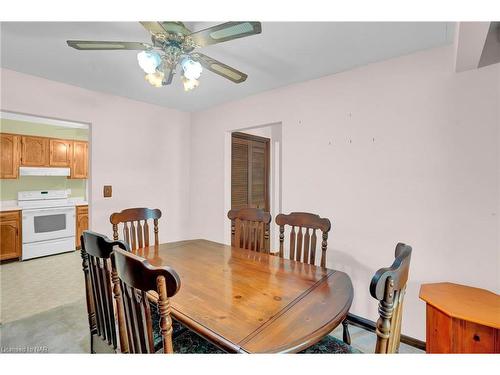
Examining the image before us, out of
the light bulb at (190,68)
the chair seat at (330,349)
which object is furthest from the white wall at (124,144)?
the chair seat at (330,349)

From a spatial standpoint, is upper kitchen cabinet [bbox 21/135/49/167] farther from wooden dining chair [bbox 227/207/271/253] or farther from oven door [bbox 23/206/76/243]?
wooden dining chair [bbox 227/207/271/253]

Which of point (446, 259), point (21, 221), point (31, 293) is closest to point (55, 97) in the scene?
point (31, 293)

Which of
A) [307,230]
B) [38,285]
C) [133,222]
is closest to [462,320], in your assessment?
[307,230]

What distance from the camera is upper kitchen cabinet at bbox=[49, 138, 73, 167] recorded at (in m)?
4.23

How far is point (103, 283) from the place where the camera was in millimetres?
1137

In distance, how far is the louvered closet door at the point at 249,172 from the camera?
362 cm

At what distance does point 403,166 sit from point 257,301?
1.55 m

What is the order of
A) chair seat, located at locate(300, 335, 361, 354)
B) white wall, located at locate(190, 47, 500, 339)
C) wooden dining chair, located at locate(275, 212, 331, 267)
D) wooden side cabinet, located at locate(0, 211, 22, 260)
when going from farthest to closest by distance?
1. wooden side cabinet, located at locate(0, 211, 22, 260)
2. wooden dining chair, located at locate(275, 212, 331, 267)
3. white wall, located at locate(190, 47, 500, 339)
4. chair seat, located at locate(300, 335, 361, 354)

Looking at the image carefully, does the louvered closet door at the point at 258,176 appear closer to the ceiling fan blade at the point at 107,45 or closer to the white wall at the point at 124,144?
the white wall at the point at 124,144

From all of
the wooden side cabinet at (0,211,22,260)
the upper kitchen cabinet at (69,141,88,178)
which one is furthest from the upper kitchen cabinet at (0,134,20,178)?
the upper kitchen cabinet at (69,141,88,178)

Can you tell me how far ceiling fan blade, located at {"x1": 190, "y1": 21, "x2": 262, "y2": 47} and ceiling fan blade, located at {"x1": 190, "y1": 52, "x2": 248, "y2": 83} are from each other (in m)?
0.15

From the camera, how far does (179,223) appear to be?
11.5ft

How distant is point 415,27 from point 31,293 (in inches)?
167

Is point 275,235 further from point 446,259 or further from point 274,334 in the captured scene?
point 274,334
